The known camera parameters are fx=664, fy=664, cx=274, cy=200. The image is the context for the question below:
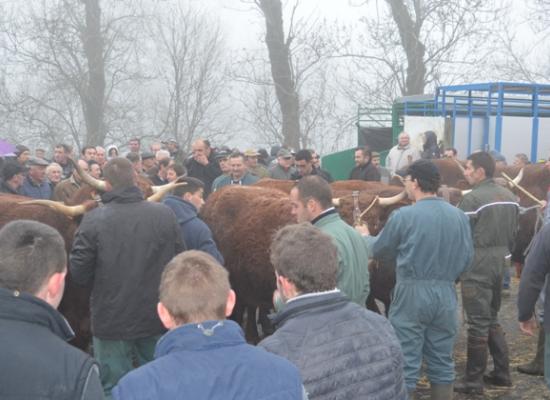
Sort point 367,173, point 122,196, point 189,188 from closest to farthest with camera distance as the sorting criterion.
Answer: point 122,196 < point 189,188 < point 367,173

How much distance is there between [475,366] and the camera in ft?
19.7

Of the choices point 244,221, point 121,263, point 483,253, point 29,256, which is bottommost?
point 483,253

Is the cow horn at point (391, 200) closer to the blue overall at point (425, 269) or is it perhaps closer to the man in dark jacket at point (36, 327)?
the blue overall at point (425, 269)

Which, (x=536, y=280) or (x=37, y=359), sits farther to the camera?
(x=536, y=280)

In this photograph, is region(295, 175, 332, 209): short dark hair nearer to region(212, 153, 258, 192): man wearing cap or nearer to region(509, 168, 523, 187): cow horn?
region(509, 168, 523, 187): cow horn

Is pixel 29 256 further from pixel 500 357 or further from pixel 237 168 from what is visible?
pixel 237 168

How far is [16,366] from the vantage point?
2094mm

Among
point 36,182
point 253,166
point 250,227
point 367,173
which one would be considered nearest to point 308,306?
point 250,227

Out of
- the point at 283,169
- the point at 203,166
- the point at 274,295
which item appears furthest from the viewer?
the point at 283,169

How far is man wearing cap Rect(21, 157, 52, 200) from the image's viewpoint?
873 centimetres

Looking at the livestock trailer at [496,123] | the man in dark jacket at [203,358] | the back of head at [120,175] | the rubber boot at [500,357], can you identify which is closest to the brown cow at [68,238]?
the back of head at [120,175]

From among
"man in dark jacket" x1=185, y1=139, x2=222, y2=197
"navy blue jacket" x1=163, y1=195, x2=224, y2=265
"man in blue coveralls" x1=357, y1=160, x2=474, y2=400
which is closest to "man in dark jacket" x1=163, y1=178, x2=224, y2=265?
"navy blue jacket" x1=163, y1=195, x2=224, y2=265

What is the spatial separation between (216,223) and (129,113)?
660 inches

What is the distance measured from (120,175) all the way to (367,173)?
22.7 ft
